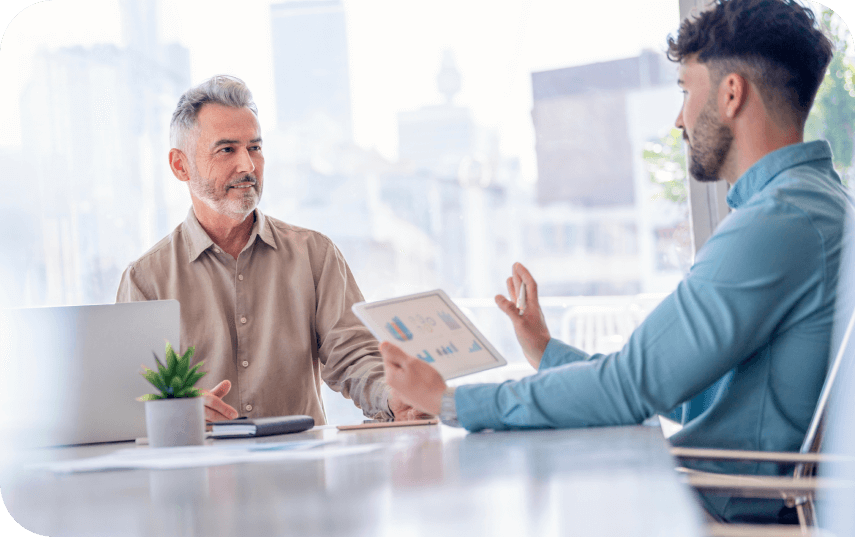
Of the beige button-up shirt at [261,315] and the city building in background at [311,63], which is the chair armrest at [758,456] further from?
the city building in background at [311,63]

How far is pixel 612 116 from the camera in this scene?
192 inches

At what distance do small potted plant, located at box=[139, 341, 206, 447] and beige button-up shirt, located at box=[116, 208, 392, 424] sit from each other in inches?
26.2

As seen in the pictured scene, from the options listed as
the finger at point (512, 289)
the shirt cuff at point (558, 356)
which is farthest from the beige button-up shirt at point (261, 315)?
the shirt cuff at point (558, 356)

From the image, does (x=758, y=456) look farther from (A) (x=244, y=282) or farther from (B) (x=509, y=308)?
(A) (x=244, y=282)

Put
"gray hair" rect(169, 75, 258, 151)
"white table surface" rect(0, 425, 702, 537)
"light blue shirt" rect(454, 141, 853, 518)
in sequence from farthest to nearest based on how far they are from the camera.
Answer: "gray hair" rect(169, 75, 258, 151) < "light blue shirt" rect(454, 141, 853, 518) < "white table surface" rect(0, 425, 702, 537)

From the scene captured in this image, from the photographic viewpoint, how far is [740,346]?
1153mm

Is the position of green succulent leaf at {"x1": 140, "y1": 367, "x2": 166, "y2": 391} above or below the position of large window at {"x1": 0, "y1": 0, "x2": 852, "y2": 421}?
below

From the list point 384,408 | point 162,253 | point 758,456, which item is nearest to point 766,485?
point 758,456

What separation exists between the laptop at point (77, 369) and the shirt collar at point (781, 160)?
116 cm

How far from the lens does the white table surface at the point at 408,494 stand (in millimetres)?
708

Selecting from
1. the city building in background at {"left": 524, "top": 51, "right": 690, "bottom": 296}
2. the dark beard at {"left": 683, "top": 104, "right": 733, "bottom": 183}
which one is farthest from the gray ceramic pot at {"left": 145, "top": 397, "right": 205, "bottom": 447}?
the city building in background at {"left": 524, "top": 51, "right": 690, "bottom": 296}

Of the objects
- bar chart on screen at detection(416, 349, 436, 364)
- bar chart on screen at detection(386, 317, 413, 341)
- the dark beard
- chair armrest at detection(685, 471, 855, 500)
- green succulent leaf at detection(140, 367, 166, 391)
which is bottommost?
chair armrest at detection(685, 471, 855, 500)

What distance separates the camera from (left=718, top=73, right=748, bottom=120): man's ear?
1.40 metres

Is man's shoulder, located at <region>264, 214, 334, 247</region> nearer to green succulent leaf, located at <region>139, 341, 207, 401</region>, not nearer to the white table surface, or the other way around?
green succulent leaf, located at <region>139, 341, 207, 401</region>
